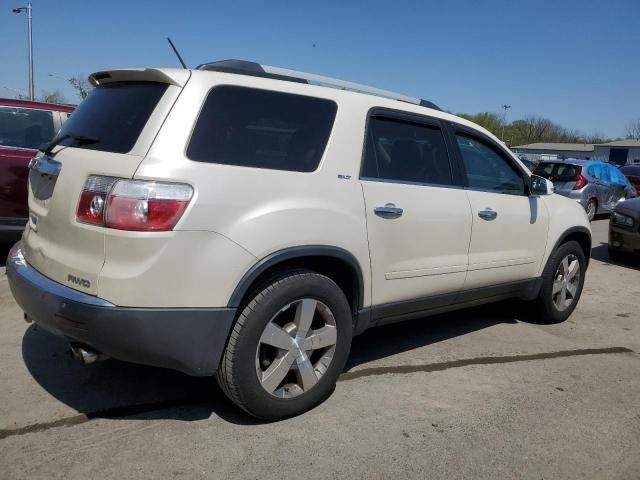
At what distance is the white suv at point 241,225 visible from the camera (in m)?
2.54

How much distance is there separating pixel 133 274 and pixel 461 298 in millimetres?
2505

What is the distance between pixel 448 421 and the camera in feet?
10.5

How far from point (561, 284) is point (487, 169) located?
1.57m

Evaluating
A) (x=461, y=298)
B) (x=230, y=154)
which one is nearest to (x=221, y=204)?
(x=230, y=154)

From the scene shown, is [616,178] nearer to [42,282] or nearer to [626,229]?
[626,229]

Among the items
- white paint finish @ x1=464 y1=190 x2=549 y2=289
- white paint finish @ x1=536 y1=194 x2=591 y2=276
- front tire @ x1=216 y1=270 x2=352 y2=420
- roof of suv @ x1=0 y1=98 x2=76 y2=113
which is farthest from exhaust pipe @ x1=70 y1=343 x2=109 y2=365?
roof of suv @ x1=0 y1=98 x2=76 y2=113

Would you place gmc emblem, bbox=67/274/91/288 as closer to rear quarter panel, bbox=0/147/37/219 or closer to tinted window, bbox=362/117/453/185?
tinted window, bbox=362/117/453/185

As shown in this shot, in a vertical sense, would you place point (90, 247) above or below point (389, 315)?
above

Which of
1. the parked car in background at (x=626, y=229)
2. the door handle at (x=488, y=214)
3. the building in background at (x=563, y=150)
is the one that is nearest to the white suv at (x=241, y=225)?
the door handle at (x=488, y=214)

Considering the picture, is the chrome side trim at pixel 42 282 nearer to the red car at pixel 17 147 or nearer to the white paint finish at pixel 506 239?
the white paint finish at pixel 506 239

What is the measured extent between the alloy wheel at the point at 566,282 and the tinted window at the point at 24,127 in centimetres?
558

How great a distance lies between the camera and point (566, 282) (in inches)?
204

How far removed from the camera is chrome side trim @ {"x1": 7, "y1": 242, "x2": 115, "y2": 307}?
256 cm

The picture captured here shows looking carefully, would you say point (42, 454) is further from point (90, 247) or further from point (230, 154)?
point (230, 154)
